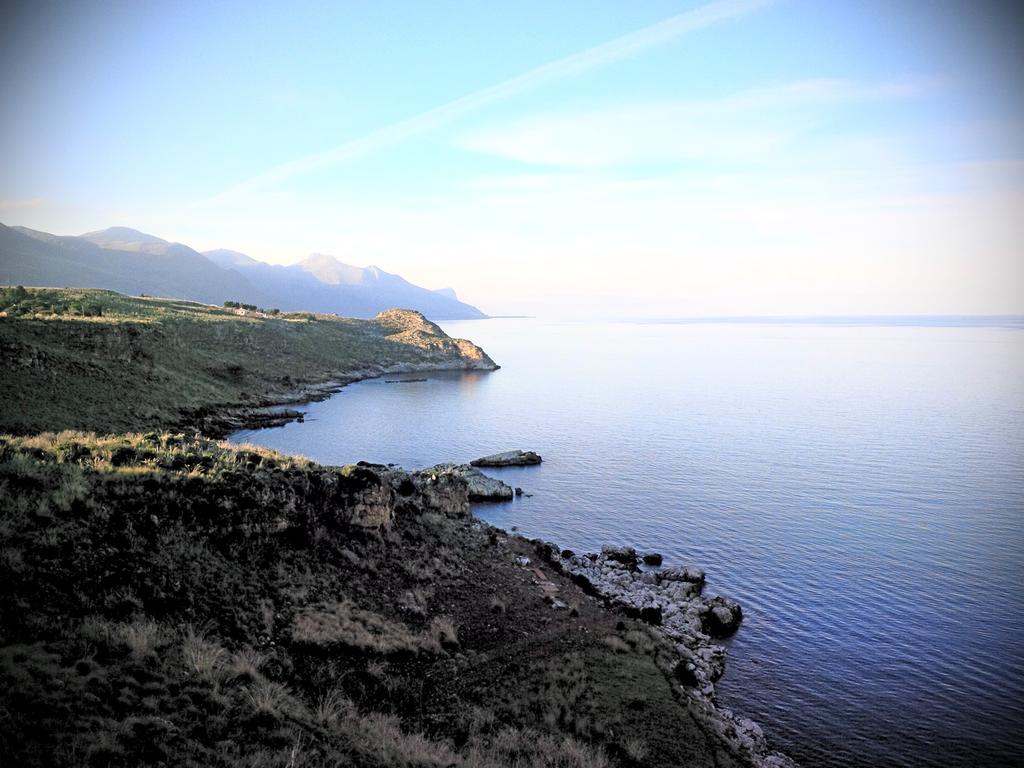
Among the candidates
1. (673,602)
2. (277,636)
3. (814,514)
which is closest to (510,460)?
(814,514)

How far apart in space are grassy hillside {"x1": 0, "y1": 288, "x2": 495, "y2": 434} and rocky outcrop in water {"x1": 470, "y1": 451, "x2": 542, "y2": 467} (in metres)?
28.5

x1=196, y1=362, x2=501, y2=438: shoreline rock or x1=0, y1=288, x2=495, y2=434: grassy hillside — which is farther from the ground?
x1=0, y1=288, x2=495, y2=434: grassy hillside

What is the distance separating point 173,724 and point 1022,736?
2423 centimetres

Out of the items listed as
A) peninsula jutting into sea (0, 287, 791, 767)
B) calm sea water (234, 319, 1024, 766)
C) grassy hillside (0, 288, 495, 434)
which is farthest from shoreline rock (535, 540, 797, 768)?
grassy hillside (0, 288, 495, 434)

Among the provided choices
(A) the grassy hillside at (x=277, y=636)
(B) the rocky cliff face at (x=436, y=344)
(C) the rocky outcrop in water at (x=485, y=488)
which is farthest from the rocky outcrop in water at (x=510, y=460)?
(B) the rocky cliff face at (x=436, y=344)

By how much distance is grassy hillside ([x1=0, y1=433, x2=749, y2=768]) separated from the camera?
9.71 meters

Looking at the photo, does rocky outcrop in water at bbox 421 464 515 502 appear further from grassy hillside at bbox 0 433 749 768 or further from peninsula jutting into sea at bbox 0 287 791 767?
grassy hillside at bbox 0 433 749 768

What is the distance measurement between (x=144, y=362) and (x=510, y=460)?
146ft

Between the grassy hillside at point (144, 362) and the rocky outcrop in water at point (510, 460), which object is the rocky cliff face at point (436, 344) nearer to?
the grassy hillside at point (144, 362)

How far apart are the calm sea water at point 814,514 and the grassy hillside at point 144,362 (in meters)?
9.60

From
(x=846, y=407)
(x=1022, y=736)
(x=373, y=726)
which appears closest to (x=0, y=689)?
(x=373, y=726)

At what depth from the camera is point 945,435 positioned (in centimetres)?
6094

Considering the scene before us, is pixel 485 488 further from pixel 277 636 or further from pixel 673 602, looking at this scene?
pixel 277 636

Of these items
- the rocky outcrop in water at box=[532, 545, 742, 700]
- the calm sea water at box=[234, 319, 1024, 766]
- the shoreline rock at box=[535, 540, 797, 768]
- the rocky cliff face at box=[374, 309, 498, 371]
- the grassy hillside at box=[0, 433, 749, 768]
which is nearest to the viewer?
the grassy hillside at box=[0, 433, 749, 768]
